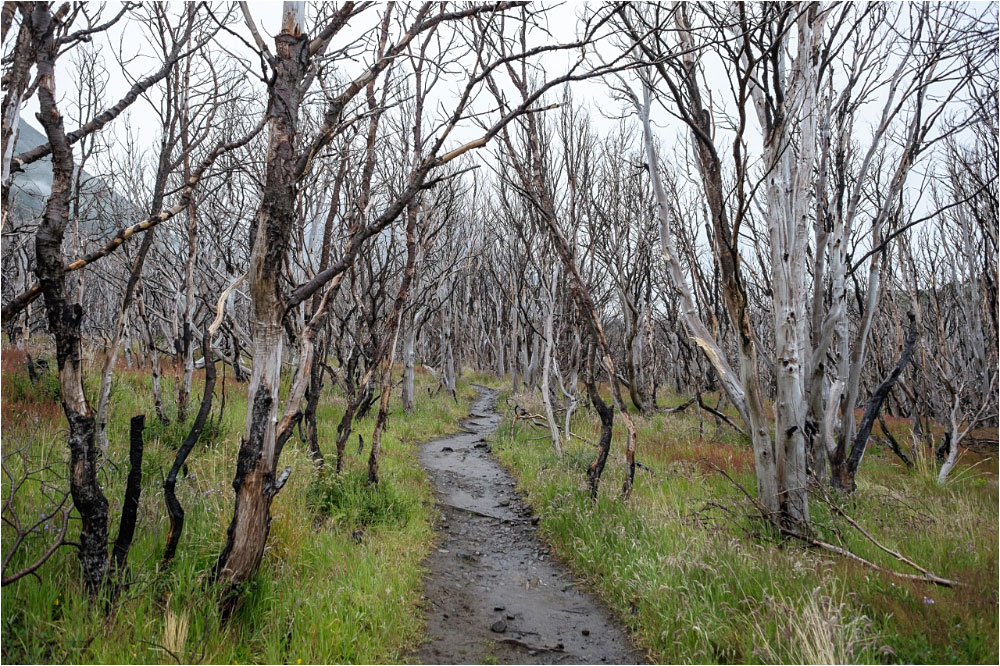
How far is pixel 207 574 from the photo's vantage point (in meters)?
3.29

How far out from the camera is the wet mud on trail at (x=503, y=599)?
378cm

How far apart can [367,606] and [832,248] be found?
5844 mm

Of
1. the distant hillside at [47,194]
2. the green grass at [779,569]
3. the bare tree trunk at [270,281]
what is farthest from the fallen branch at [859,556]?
the distant hillside at [47,194]

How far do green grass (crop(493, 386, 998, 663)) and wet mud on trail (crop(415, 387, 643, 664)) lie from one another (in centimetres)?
26

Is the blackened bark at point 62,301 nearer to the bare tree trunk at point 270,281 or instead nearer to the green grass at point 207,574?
the green grass at point 207,574

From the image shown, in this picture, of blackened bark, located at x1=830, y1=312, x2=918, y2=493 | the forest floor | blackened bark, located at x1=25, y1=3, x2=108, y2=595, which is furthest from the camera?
blackened bark, located at x1=830, y1=312, x2=918, y2=493

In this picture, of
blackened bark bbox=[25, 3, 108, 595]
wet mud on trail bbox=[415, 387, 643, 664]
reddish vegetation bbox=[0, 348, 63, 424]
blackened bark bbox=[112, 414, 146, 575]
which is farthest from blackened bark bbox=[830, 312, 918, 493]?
reddish vegetation bbox=[0, 348, 63, 424]

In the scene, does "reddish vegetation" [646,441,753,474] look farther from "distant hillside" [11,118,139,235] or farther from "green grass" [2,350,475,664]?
"distant hillside" [11,118,139,235]

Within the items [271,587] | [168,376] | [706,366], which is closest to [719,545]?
[271,587]

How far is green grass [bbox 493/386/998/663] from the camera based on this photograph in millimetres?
3092

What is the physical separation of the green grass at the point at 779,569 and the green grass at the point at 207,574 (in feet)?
5.56

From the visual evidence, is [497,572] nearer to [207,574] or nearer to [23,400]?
[207,574]

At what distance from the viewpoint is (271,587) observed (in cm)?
348

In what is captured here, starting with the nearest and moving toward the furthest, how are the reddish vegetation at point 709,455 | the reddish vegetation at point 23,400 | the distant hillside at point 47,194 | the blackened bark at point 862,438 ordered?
1. the distant hillside at point 47,194
2. the blackened bark at point 862,438
3. the reddish vegetation at point 23,400
4. the reddish vegetation at point 709,455
